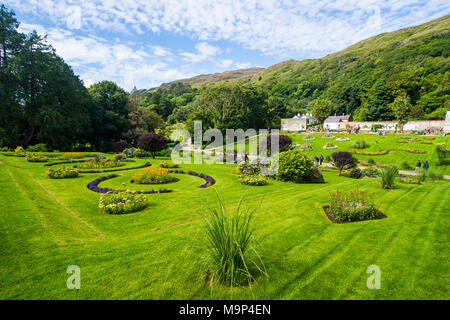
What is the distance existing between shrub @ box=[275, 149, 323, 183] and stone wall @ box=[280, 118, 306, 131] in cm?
5220

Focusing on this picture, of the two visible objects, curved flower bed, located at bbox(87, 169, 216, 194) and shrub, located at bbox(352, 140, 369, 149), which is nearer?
curved flower bed, located at bbox(87, 169, 216, 194)

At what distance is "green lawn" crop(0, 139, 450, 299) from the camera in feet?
10.5

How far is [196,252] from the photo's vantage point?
4.30 m

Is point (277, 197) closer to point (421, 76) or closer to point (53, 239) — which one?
point (53, 239)

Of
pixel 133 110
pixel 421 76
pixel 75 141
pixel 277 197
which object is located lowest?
pixel 277 197

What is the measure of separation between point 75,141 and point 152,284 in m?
40.5

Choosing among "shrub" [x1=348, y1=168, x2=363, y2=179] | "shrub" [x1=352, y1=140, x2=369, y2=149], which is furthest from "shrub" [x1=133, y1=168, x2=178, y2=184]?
"shrub" [x1=352, y1=140, x2=369, y2=149]

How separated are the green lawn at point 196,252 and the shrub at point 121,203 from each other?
1.02ft

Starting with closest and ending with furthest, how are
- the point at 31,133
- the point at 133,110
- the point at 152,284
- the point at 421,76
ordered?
the point at 152,284 < the point at 31,133 < the point at 133,110 < the point at 421,76

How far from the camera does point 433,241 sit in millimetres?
4727

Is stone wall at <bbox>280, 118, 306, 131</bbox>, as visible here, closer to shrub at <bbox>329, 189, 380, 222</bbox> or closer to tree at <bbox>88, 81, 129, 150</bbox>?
tree at <bbox>88, 81, 129, 150</bbox>

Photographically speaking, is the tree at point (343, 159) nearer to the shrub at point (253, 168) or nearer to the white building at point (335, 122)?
the shrub at point (253, 168)

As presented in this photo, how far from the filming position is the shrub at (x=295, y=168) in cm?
1299
